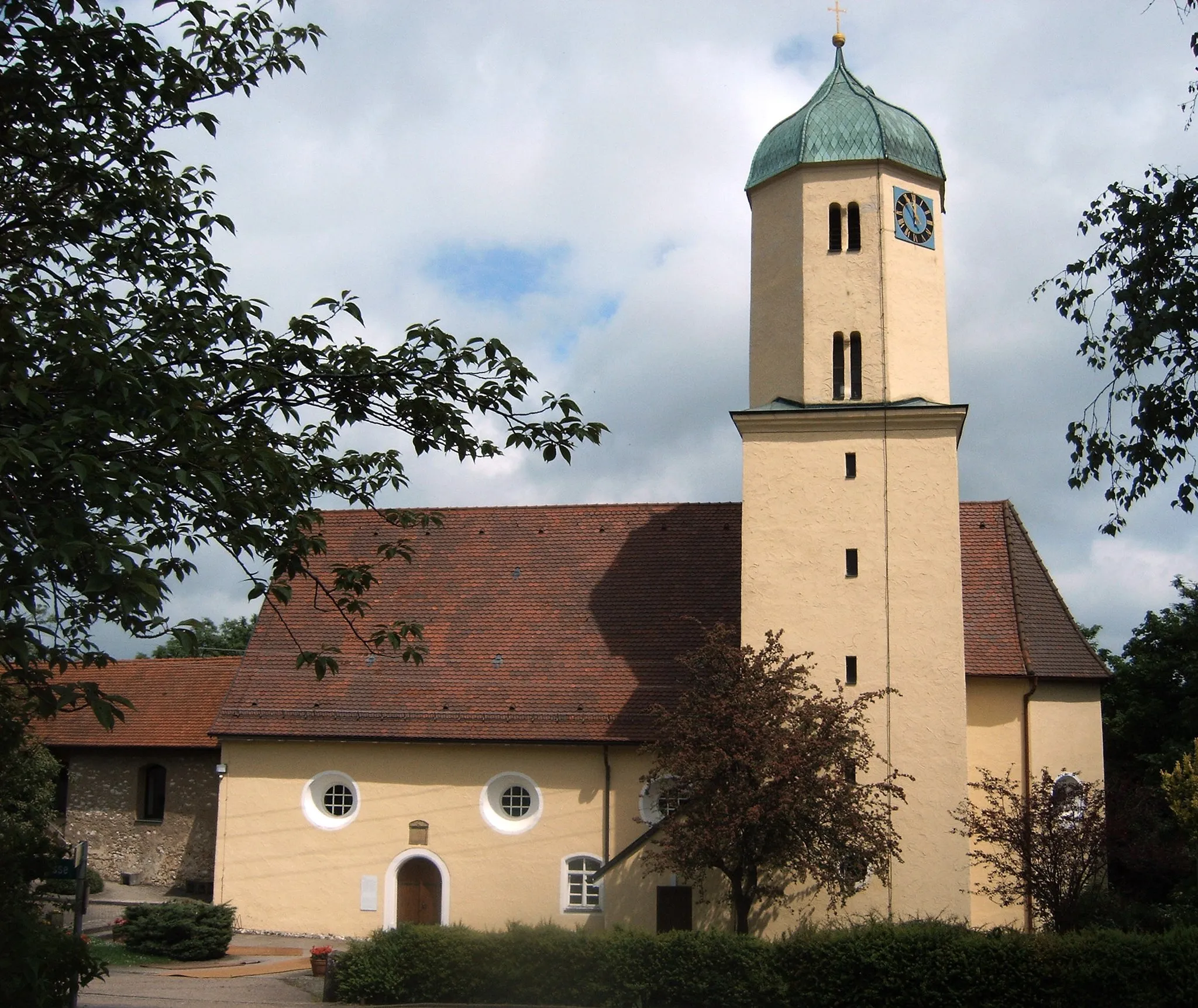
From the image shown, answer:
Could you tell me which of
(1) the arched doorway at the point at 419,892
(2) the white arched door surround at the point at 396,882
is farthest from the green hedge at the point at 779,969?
(1) the arched doorway at the point at 419,892

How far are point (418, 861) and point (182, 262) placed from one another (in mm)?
16320

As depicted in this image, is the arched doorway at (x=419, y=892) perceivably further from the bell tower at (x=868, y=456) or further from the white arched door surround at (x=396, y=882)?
the bell tower at (x=868, y=456)

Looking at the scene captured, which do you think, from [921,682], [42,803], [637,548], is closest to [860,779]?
[921,682]

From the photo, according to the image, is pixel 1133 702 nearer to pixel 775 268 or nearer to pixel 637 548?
pixel 637 548

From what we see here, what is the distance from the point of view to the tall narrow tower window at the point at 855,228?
21688 mm

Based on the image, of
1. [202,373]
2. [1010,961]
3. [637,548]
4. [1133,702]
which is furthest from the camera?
[1133,702]

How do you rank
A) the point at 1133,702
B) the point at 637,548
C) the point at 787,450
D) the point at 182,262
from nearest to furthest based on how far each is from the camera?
the point at 182,262 < the point at 787,450 < the point at 637,548 < the point at 1133,702

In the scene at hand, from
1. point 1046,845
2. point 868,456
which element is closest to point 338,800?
point 868,456

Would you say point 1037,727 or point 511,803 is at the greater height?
point 1037,727

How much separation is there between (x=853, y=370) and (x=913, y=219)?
9.41ft

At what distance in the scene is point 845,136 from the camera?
22062 millimetres

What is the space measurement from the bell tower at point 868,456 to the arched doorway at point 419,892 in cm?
775

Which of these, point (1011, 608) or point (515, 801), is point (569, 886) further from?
point (1011, 608)

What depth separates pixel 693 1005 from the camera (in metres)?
17.3
